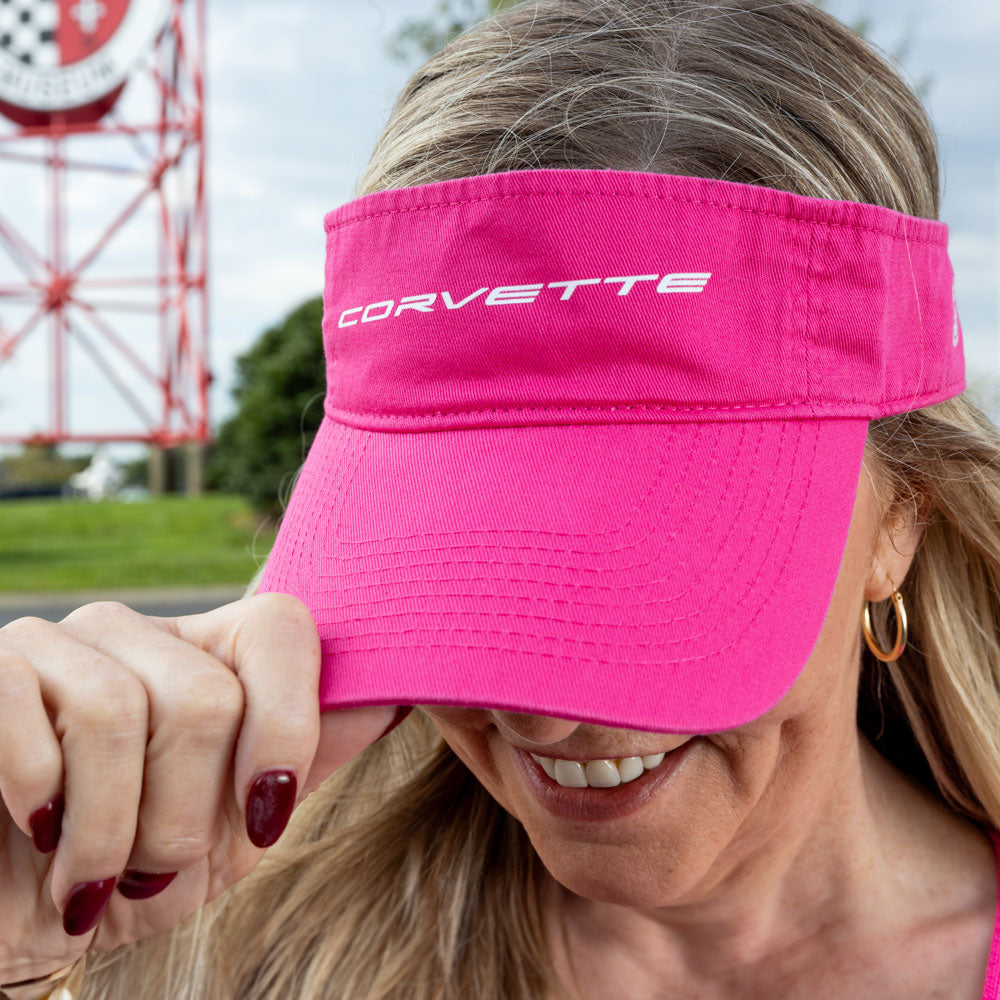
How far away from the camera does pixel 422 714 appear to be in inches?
82.1

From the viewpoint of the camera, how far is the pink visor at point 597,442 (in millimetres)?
1099

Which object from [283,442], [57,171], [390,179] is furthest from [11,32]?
[390,179]

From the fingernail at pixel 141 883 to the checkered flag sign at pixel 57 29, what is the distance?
48.2 ft

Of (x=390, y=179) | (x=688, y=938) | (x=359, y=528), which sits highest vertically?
(x=390, y=179)

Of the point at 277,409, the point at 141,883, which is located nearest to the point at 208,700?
the point at 141,883

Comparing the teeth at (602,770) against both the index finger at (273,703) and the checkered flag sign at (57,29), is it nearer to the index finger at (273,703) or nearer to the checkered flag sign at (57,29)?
the index finger at (273,703)

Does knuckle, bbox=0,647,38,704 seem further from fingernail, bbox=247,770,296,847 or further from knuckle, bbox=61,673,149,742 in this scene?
fingernail, bbox=247,770,296,847

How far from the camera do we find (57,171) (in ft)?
44.9

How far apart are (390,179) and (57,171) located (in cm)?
1360

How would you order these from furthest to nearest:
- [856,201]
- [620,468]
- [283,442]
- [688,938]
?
1. [283,442]
2. [688,938]
3. [856,201]
4. [620,468]

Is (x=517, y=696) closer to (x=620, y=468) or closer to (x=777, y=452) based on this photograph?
(x=620, y=468)

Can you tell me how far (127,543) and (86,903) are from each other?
51.1 ft

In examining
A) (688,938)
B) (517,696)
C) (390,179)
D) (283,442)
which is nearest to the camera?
(517,696)

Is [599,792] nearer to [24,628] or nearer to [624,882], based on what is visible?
[624,882]
